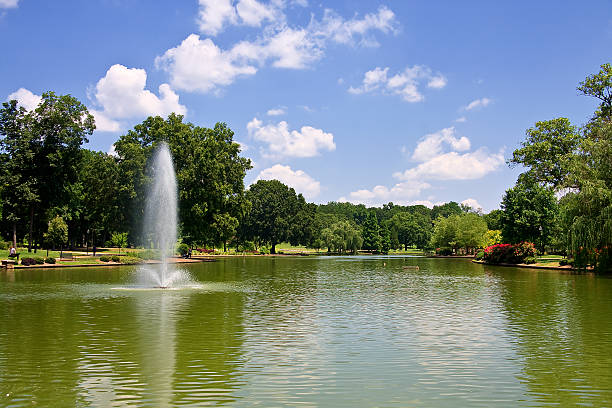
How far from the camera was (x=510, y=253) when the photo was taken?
212ft

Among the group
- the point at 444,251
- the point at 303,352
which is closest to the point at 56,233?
the point at 303,352

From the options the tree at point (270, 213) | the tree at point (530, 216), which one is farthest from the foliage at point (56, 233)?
the tree at point (270, 213)

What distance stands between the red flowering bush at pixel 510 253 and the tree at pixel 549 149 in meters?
8.26

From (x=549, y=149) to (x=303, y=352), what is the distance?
2345 inches

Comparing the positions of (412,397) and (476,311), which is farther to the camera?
(476,311)

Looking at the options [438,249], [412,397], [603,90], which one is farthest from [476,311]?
[438,249]

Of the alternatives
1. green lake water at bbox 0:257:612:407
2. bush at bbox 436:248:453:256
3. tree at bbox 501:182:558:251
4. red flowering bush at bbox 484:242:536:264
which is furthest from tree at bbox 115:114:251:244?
bush at bbox 436:248:453:256

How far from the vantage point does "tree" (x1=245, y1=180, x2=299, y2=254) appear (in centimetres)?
12206

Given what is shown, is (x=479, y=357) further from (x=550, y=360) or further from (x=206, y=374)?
(x=206, y=374)

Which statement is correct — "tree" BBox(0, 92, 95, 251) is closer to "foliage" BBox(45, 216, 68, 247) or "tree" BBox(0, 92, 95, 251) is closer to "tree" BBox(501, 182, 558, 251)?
"foliage" BBox(45, 216, 68, 247)

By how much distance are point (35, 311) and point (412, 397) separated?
15699 millimetres

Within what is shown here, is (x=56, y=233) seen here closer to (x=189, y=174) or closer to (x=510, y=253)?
(x=189, y=174)

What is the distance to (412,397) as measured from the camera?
338 inches

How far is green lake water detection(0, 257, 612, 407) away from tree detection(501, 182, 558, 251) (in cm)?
5287
